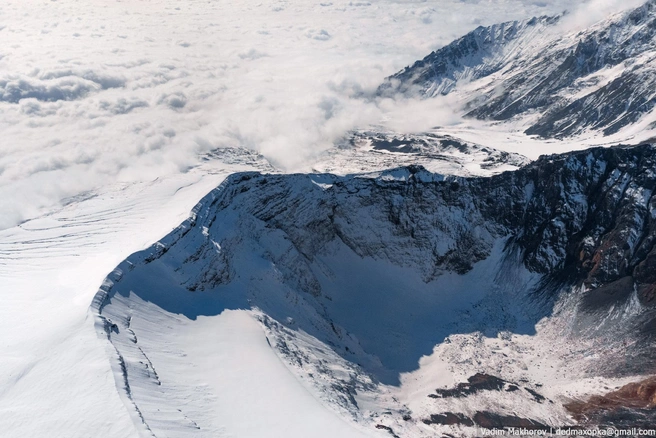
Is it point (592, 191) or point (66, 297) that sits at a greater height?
point (592, 191)

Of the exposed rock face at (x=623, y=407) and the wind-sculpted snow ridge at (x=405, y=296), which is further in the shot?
the exposed rock face at (x=623, y=407)

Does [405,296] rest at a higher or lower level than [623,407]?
A: lower

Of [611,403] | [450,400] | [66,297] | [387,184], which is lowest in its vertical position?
[450,400]

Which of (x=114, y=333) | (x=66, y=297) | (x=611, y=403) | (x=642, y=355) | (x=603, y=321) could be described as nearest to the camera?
(x=114, y=333)

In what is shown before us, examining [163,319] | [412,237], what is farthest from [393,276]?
[163,319]

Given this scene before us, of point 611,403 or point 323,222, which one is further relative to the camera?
point 323,222

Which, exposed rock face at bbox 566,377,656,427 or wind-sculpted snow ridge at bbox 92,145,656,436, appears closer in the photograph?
wind-sculpted snow ridge at bbox 92,145,656,436

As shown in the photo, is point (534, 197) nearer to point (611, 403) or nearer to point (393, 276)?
point (393, 276)

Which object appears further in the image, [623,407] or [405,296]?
[405,296]
